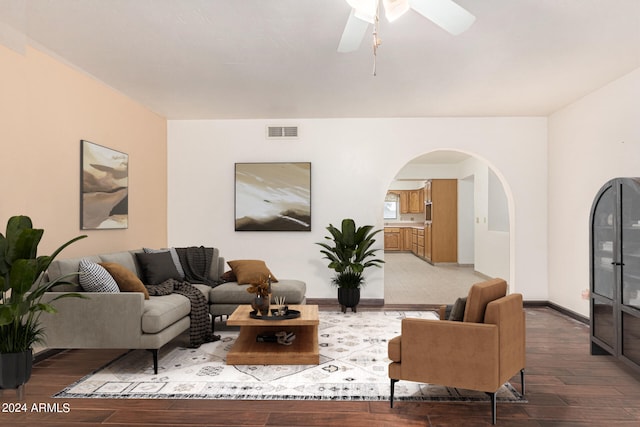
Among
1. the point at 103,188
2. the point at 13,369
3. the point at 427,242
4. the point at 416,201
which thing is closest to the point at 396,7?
the point at 13,369

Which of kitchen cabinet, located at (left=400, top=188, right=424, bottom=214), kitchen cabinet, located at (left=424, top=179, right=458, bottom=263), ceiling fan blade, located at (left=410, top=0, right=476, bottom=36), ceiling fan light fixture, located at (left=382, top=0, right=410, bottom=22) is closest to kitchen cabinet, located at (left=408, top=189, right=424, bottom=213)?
kitchen cabinet, located at (left=400, top=188, right=424, bottom=214)

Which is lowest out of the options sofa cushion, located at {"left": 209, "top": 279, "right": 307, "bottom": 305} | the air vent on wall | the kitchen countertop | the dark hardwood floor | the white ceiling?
the dark hardwood floor

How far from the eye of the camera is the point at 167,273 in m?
4.66

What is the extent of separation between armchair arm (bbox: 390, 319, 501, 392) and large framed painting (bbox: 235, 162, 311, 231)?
12.0 feet

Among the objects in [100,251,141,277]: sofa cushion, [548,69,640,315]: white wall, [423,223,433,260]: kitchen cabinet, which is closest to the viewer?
[100,251,141,277]: sofa cushion

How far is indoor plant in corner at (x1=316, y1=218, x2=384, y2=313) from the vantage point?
18.9 feet

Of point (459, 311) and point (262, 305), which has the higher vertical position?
point (459, 311)

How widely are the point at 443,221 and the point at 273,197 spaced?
20.7ft

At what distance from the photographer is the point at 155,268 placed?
4570 mm

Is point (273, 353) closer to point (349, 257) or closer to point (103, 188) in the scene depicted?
point (349, 257)

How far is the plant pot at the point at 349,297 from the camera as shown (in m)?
5.74

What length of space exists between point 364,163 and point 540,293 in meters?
3.04

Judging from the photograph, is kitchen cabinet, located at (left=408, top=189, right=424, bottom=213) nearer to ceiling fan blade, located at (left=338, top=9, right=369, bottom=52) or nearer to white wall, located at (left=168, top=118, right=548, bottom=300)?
white wall, located at (left=168, top=118, right=548, bottom=300)

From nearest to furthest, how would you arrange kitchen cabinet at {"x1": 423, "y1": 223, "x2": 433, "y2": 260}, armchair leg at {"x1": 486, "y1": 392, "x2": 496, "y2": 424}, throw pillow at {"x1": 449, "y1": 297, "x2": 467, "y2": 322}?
1. armchair leg at {"x1": 486, "y1": 392, "x2": 496, "y2": 424}
2. throw pillow at {"x1": 449, "y1": 297, "x2": 467, "y2": 322}
3. kitchen cabinet at {"x1": 423, "y1": 223, "x2": 433, "y2": 260}
